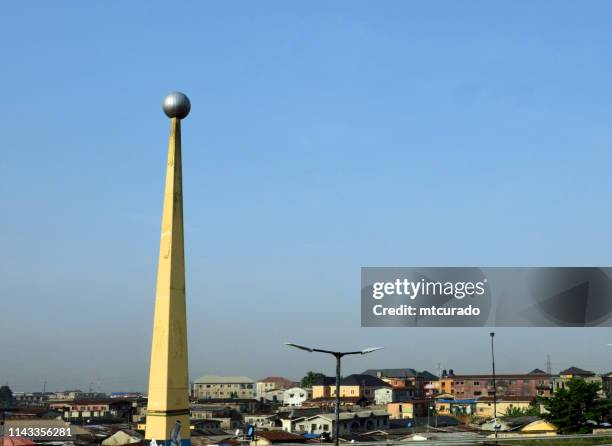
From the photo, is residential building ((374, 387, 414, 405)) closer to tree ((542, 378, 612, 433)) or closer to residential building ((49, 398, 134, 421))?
residential building ((49, 398, 134, 421))

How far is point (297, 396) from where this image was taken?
17862 cm

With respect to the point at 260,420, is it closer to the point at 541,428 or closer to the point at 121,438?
the point at 121,438

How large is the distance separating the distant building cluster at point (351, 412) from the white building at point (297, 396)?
0.79 ft

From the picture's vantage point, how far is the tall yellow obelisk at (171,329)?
3584 centimetres

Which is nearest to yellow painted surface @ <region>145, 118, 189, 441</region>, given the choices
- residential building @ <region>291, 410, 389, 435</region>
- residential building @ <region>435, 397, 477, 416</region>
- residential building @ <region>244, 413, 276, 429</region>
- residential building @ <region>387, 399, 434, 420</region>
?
residential building @ <region>291, 410, 389, 435</region>

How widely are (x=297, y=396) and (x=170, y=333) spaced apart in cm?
14728

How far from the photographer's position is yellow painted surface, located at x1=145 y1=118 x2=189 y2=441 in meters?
35.8

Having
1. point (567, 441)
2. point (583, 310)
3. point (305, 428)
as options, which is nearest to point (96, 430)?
point (305, 428)

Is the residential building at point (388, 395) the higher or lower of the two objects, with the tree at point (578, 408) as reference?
lower

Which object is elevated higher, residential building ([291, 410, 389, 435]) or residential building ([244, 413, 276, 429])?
residential building ([291, 410, 389, 435])

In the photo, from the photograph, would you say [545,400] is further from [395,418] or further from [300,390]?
[300,390]

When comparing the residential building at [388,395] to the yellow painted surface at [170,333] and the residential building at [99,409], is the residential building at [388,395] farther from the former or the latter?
the yellow painted surface at [170,333]

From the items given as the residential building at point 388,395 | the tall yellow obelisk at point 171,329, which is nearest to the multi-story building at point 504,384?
the residential building at point 388,395

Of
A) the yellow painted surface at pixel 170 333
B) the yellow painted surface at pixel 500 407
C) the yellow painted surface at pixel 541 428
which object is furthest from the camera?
the yellow painted surface at pixel 500 407
